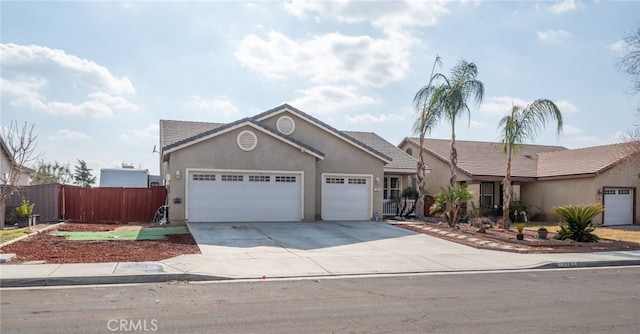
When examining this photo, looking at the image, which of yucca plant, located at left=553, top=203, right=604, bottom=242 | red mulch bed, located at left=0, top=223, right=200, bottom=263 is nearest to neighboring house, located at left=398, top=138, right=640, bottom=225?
yucca plant, located at left=553, top=203, right=604, bottom=242

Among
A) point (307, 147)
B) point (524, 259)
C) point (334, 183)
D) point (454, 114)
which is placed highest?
point (454, 114)

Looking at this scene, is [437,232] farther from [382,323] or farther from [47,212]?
[47,212]

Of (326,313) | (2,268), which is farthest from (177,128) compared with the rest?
(326,313)

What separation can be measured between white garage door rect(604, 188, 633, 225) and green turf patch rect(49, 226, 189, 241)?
71.2 feet

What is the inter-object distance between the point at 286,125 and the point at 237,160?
3.97 m

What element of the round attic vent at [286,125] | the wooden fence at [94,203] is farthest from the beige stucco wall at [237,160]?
Answer: the wooden fence at [94,203]

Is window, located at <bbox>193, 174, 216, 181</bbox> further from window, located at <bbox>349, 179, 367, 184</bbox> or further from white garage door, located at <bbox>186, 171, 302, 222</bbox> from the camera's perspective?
window, located at <bbox>349, 179, 367, 184</bbox>

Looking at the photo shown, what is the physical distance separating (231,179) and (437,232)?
8725mm

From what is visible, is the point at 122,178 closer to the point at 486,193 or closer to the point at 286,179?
the point at 286,179

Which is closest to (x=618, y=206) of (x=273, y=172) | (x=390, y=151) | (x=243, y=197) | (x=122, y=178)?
(x=390, y=151)

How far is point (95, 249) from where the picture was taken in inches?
532

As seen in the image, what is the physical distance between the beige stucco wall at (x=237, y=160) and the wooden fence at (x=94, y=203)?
299 cm

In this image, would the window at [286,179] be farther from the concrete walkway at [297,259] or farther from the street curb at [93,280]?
the street curb at [93,280]

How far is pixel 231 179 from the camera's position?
2122cm
